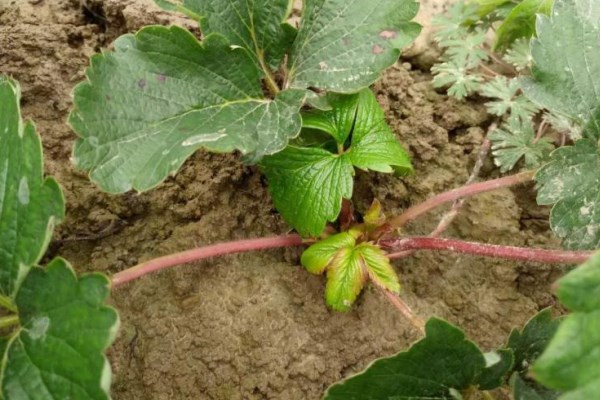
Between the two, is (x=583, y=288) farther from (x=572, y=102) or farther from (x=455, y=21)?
(x=455, y=21)

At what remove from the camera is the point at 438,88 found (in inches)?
74.7

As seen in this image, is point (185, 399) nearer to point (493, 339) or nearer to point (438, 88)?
point (493, 339)

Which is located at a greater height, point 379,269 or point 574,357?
point 574,357

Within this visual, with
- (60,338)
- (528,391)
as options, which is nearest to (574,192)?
(528,391)

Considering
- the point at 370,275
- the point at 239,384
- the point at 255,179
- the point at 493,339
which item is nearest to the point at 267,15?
the point at 255,179

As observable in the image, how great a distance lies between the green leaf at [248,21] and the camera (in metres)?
1.44

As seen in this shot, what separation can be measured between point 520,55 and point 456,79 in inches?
8.0

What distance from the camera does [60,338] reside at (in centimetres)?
102

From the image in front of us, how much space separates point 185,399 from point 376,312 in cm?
50

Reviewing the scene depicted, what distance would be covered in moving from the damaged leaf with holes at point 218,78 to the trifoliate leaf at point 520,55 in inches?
20.3

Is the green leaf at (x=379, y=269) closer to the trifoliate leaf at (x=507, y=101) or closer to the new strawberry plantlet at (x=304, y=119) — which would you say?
the new strawberry plantlet at (x=304, y=119)

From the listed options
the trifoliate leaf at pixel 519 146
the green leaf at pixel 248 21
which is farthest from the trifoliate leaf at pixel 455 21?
the green leaf at pixel 248 21

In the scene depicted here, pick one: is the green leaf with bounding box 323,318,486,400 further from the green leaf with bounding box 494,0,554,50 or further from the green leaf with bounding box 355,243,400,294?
the green leaf with bounding box 494,0,554,50

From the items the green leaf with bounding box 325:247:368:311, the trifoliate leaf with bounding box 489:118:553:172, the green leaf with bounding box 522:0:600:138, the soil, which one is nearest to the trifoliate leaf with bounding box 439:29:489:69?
the soil
